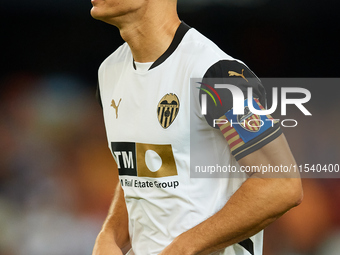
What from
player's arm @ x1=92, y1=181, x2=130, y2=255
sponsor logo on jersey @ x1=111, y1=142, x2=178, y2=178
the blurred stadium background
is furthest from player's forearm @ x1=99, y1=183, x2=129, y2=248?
the blurred stadium background

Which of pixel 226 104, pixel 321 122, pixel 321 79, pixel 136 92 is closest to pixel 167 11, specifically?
pixel 136 92

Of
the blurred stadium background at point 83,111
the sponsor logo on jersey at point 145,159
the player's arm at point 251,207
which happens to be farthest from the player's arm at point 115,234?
the blurred stadium background at point 83,111

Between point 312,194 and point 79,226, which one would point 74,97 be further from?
point 312,194

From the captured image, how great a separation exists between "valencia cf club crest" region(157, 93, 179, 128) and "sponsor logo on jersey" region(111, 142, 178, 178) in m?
0.06

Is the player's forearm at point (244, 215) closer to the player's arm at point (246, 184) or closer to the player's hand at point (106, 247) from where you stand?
the player's arm at point (246, 184)

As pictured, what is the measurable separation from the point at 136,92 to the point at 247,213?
18.4 inches

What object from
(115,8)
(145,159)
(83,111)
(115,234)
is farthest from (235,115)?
(83,111)

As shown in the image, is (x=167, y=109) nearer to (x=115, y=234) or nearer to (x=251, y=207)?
(x=251, y=207)

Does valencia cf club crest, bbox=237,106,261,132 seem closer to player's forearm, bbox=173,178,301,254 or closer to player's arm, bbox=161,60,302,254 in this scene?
player's arm, bbox=161,60,302,254

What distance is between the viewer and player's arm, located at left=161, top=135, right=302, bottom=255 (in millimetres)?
991

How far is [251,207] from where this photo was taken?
100cm

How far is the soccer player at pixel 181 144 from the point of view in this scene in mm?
1012

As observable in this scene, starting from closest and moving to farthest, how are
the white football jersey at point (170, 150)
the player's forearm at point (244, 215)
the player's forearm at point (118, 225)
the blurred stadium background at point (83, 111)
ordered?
1. the player's forearm at point (244, 215)
2. the white football jersey at point (170, 150)
3. the player's forearm at point (118, 225)
4. the blurred stadium background at point (83, 111)

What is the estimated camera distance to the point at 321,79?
125 inches
